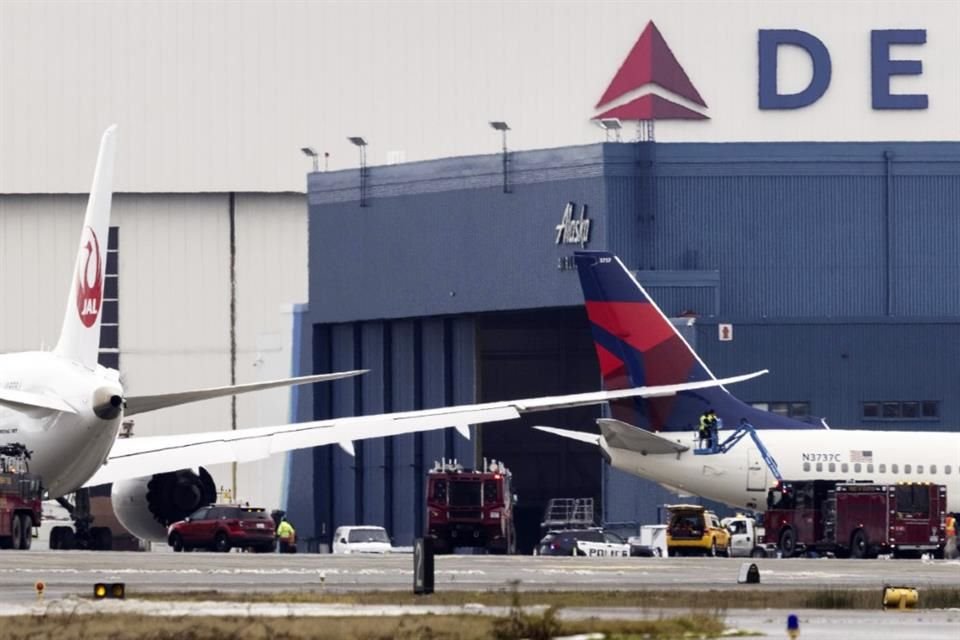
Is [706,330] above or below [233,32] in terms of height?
below

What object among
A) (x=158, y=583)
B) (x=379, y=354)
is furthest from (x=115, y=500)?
(x=379, y=354)

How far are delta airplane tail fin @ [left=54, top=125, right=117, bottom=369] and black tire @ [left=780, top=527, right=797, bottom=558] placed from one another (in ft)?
76.7

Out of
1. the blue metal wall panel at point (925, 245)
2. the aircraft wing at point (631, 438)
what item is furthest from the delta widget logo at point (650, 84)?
the aircraft wing at point (631, 438)

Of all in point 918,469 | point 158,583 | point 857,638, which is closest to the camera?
point 857,638

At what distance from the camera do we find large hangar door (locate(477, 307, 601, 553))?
10356 cm

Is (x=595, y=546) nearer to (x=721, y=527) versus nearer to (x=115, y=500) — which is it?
(x=721, y=527)

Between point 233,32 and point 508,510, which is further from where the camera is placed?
point 233,32

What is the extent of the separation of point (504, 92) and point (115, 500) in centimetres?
6041

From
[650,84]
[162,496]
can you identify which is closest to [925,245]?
[650,84]

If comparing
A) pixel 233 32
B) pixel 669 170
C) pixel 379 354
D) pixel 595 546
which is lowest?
pixel 595 546

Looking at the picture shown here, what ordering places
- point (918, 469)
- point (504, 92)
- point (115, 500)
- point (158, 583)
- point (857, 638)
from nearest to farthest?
1. point (857, 638)
2. point (158, 583)
3. point (115, 500)
4. point (918, 469)
5. point (504, 92)

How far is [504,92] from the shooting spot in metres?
116

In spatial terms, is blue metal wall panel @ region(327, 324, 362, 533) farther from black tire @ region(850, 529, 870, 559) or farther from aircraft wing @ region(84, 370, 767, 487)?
aircraft wing @ region(84, 370, 767, 487)

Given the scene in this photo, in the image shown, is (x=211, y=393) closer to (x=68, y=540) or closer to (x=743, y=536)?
(x=68, y=540)
